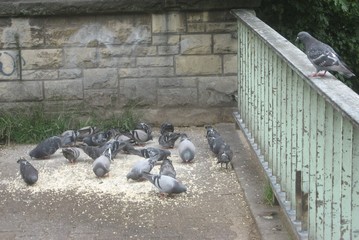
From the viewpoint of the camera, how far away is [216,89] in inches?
305

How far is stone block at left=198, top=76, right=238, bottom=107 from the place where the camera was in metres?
7.72

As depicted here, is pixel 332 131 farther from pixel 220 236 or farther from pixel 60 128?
pixel 60 128

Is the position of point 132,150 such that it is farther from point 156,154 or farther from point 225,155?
point 225,155

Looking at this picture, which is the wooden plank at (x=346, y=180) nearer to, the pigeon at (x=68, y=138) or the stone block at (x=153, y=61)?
the pigeon at (x=68, y=138)

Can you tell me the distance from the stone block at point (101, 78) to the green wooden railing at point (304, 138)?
6.29 ft

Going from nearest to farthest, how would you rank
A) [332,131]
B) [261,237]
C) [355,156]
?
1. [355,156]
2. [332,131]
3. [261,237]

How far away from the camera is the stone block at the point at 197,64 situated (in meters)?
7.66

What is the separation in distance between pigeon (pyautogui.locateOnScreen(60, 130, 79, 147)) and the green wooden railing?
1.75m

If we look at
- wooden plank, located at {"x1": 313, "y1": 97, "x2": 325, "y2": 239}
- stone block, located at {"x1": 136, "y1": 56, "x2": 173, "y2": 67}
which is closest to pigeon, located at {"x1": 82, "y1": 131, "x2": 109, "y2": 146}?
stone block, located at {"x1": 136, "y1": 56, "x2": 173, "y2": 67}

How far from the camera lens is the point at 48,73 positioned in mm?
7625

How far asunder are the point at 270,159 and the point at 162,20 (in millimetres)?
2796

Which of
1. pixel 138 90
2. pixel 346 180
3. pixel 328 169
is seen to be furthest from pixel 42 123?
pixel 346 180

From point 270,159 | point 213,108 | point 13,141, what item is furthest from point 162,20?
point 270,159

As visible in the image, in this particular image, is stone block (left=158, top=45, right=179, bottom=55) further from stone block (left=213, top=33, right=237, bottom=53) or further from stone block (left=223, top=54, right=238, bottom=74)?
stone block (left=223, top=54, right=238, bottom=74)
